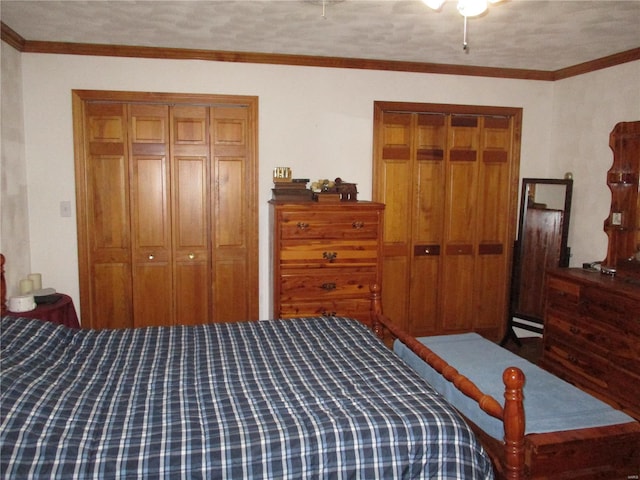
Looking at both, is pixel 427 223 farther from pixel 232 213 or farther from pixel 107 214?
pixel 107 214

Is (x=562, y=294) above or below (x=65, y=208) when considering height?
below

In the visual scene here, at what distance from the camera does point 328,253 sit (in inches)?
146

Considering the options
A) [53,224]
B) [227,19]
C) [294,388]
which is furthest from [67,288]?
[294,388]

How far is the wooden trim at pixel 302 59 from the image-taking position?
3.69 m

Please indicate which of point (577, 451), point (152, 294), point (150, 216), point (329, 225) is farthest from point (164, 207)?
point (577, 451)

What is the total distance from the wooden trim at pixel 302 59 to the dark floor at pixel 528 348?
2319mm

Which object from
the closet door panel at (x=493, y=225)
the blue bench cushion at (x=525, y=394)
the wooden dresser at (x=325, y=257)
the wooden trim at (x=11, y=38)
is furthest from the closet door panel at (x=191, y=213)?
the closet door panel at (x=493, y=225)

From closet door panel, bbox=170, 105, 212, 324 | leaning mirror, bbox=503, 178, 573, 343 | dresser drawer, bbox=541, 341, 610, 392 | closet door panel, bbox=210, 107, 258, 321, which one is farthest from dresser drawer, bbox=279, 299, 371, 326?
leaning mirror, bbox=503, 178, 573, 343

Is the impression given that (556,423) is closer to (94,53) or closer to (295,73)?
(295,73)

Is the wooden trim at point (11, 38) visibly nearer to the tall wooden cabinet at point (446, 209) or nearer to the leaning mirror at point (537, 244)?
the tall wooden cabinet at point (446, 209)

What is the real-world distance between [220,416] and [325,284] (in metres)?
2.00

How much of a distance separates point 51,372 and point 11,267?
1759 mm

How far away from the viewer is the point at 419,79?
4320 millimetres

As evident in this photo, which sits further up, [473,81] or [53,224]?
[473,81]
